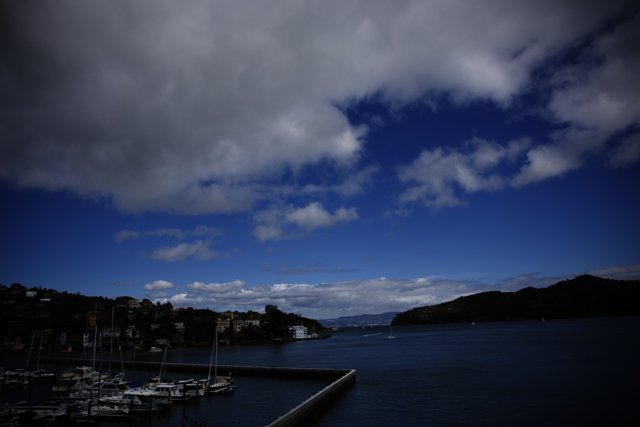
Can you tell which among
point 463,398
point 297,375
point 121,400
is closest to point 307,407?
point 463,398

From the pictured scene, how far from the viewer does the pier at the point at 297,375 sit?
34.9 meters

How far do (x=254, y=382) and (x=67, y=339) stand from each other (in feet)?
448

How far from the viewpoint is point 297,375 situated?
6656cm

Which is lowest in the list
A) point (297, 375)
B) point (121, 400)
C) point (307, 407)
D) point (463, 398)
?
point (463, 398)

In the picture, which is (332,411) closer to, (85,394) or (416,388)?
(416,388)

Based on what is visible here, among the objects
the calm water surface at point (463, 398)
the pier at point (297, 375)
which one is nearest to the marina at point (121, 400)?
the pier at point (297, 375)

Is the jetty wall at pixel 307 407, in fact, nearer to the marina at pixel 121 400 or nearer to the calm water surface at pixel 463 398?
the marina at pixel 121 400

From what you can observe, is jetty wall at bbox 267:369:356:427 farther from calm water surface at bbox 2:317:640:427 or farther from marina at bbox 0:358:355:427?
calm water surface at bbox 2:317:640:427

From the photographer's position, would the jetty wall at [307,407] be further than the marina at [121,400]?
No

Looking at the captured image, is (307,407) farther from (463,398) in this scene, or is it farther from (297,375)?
(297,375)

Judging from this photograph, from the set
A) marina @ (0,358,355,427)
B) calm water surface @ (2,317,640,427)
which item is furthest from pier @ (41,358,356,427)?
calm water surface @ (2,317,640,427)

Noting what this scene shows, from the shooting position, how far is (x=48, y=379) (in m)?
70.3

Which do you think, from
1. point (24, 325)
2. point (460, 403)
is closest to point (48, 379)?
point (460, 403)

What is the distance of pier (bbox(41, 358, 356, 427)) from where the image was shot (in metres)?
34.9
